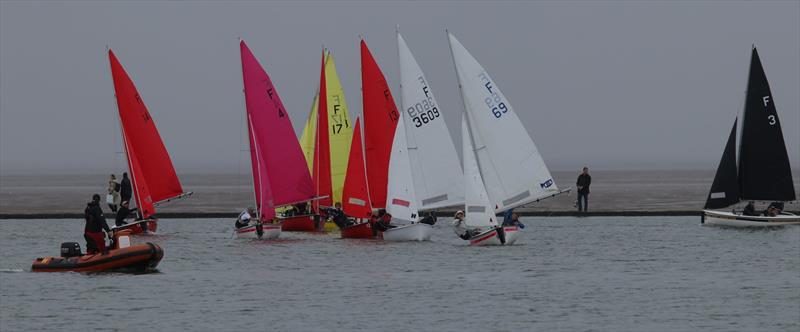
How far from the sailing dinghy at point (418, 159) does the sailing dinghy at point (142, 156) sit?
8158 millimetres

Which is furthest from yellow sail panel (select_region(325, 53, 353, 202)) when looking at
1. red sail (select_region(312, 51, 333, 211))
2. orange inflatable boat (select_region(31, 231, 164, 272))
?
orange inflatable boat (select_region(31, 231, 164, 272))

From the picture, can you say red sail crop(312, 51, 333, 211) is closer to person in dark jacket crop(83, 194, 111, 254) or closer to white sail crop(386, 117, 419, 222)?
white sail crop(386, 117, 419, 222)

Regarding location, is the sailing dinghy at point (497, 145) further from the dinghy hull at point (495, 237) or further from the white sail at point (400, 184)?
the white sail at point (400, 184)

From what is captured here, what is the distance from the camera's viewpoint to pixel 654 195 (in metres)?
73.8

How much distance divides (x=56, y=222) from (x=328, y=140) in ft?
36.8

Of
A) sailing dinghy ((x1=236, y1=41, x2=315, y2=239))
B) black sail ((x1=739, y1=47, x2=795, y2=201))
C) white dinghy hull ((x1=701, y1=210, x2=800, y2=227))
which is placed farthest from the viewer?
black sail ((x1=739, y1=47, x2=795, y2=201))

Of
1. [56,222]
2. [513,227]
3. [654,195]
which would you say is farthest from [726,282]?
[654,195]

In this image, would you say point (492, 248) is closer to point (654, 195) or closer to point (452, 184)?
point (452, 184)

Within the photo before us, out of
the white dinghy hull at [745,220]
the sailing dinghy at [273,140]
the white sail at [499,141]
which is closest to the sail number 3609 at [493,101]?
the white sail at [499,141]

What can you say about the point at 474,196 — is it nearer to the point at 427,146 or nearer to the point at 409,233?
the point at 409,233

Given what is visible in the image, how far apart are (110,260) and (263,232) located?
12038 millimetres

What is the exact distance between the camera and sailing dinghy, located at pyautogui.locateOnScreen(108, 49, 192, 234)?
157ft

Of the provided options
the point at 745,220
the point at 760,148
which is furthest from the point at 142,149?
the point at 760,148

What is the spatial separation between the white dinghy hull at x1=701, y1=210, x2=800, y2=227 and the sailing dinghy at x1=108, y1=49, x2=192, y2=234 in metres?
18.3
